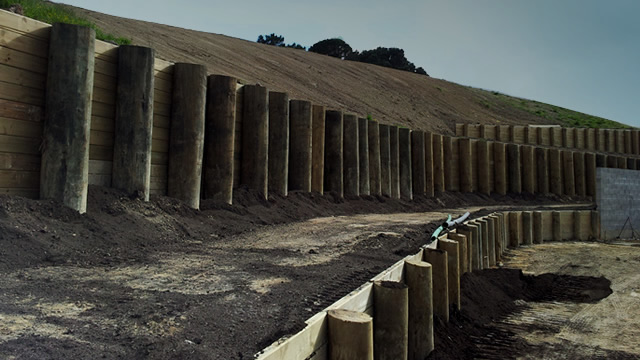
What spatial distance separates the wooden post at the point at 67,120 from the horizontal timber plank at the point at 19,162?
0.14 meters

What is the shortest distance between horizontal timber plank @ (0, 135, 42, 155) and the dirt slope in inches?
569

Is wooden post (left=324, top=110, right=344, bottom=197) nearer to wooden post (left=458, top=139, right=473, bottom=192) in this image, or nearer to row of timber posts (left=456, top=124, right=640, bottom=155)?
wooden post (left=458, top=139, right=473, bottom=192)

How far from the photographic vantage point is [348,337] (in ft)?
11.2

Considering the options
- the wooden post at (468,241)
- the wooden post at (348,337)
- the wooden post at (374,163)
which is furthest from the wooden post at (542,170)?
the wooden post at (348,337)

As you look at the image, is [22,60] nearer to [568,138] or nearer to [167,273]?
[167,273]

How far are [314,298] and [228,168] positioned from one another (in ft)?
15.3

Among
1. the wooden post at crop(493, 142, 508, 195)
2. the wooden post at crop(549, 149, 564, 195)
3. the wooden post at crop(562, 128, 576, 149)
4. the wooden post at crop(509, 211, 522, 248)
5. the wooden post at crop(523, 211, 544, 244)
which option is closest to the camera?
the wooden post at crop(509, 211, 522, 248)

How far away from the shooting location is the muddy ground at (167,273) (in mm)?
2814

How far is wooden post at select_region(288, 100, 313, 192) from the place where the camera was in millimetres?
10453

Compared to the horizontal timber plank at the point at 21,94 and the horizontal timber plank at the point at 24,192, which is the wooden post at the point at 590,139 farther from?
the horizontal timber plank at the point at 24,192

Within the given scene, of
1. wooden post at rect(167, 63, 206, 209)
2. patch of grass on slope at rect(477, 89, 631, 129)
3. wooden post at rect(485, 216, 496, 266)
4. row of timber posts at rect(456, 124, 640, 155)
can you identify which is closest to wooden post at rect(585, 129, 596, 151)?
row of timber posts at rect(456, 124, 640, 155)

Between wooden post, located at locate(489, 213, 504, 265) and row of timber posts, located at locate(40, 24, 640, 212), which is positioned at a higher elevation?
row of timber posts, located at locate(40, 24, 640, 212)

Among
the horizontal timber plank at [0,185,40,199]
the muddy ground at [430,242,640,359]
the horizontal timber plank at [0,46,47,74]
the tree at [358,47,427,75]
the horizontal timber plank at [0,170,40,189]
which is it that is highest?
the tree at [358,47,427,75]

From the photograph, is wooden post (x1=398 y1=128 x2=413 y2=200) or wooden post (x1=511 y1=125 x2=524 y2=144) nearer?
wooden post (x1=398 y1=128 x2=413 y2=200)
